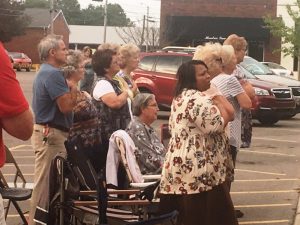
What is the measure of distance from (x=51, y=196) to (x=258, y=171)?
5489mm

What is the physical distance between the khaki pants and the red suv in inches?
406

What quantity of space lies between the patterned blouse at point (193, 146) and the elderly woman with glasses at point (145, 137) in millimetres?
773

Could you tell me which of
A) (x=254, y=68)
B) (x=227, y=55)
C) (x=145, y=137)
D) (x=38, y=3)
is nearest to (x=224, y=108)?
(x=145, y=137)

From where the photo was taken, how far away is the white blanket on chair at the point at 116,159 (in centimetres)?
559

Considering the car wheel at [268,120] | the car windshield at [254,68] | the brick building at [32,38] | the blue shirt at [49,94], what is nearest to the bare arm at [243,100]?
the blue shirt at [49,94]

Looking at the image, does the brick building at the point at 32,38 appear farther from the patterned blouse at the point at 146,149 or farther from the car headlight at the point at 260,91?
the patterned blouse at the point at 146,149

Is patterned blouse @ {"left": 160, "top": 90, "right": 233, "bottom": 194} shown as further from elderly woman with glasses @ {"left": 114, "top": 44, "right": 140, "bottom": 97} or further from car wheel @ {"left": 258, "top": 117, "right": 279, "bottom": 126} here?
car wheel @ {"left": 258, "top": 117, "right": 279, "bottom": 126}

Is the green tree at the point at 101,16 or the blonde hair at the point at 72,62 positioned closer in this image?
the blonde hair at the point at 72,62

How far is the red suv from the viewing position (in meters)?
16.6

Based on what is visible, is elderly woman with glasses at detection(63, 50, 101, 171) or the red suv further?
the red suv

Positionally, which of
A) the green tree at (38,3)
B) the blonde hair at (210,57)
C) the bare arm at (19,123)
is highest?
the green tree at (38,3)

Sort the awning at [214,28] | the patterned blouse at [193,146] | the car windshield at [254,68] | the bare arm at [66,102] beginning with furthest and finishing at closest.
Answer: the awning at [214,28], the car windshield at [254,68], the bare arm at [66,102], the patterned blouse at [193,146]

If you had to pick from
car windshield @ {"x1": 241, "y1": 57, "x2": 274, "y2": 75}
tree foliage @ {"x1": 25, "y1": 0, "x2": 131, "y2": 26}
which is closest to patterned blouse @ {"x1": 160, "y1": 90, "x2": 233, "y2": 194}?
car windshield @ {"x1": 241, "y1": 57, "x2": 274, "y2": 75}

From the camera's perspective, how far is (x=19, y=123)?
306 cm
